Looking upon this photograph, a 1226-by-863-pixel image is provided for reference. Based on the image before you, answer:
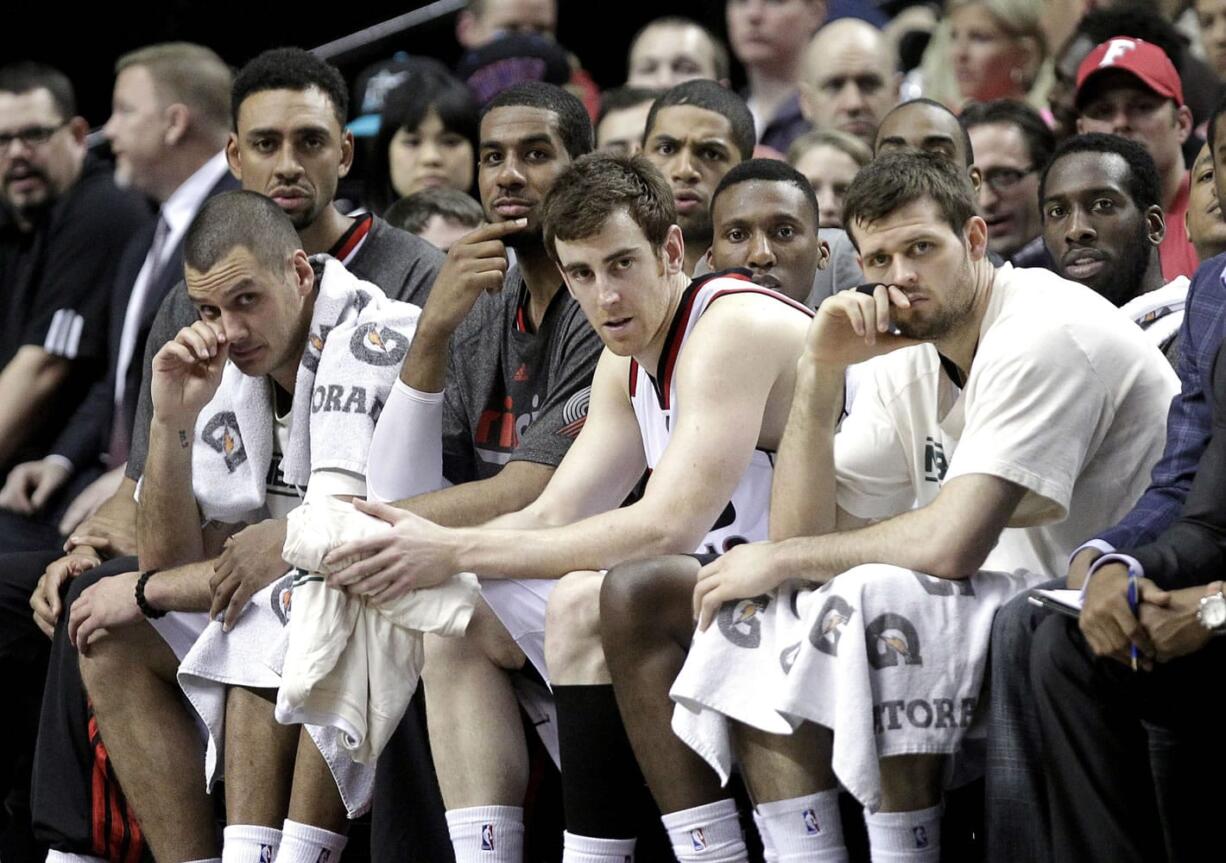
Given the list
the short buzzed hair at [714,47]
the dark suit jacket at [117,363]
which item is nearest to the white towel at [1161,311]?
the dark suit jacket at [117,363]

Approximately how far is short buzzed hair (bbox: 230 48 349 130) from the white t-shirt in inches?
85.4

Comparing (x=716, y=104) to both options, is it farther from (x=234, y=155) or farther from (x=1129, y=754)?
(x=1129, y=754)

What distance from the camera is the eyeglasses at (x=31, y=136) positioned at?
6.89m

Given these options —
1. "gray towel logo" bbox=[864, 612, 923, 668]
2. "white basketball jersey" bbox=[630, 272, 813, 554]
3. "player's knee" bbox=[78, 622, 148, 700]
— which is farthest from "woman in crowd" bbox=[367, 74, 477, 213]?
"gray towel logo" bbox=[864, 612, 923, 668]

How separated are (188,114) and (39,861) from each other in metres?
2.65

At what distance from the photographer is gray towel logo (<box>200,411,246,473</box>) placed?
4.94 m

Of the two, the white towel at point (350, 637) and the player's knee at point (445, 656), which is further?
the player's knee at point (445, 656)

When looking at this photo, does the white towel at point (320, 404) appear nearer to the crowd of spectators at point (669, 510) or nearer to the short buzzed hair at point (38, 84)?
Answer: the crowd of spectators at point (669, 510)

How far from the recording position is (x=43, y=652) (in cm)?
561

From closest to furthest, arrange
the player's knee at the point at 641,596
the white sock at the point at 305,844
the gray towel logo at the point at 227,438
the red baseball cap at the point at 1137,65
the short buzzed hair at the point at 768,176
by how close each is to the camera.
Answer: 1. the player's knee at the point at 641,596
2. the white sock at the point at 305,844
3. the gray towel logo at the point at 227,438
4. the short buzzed hair at the point at 768,176
5. the red baseball cap at the point at 1137,65

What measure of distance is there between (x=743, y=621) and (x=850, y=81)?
340 centimetres

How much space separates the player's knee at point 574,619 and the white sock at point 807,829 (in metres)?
0.51

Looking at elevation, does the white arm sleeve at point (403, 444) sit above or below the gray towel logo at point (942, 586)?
above

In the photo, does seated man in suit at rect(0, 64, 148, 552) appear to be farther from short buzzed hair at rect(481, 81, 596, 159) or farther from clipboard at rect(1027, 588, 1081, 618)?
clipboard at rect(1027, 588, 1081, 618)
